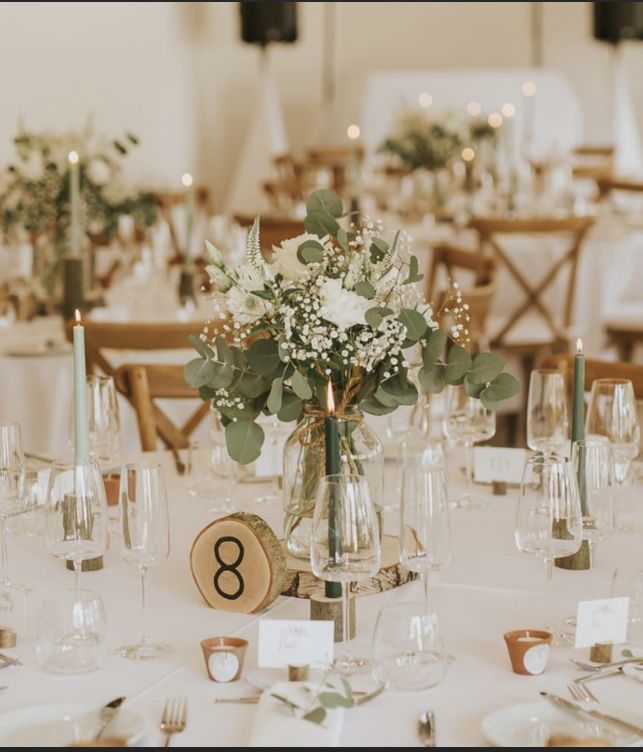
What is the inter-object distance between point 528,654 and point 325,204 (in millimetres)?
754

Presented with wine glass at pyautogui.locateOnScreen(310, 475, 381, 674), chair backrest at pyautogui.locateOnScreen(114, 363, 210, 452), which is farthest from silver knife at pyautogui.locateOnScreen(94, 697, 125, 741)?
chair backrest at pyautogui.locateOnScreen(114, 363, 210, 452)

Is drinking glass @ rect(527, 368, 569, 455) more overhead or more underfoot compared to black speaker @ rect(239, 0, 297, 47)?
more underfoot

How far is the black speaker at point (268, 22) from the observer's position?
1098cm

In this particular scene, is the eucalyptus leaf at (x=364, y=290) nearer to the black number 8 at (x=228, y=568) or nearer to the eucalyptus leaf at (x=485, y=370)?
the eucalyptus leaf at (x=485, y=370)

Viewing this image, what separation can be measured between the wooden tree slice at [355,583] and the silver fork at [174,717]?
1.19ft

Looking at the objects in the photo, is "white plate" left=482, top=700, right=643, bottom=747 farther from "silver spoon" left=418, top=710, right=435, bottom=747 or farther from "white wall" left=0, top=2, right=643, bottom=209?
"white wall" left=0, top=2, right=643, bottom=209

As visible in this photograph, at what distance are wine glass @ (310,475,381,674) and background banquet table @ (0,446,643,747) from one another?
4.9 inches

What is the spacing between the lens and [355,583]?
1885 millimetres

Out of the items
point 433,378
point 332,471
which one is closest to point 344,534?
point 332,471

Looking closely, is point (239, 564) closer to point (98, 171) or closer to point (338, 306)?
point (338, 306)

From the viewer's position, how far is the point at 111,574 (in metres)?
2.00

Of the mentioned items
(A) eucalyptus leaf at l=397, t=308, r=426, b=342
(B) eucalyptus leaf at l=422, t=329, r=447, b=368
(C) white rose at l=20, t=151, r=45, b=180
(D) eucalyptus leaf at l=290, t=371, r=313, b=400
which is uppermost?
(C) white rose at l=20, t=151, r=45, b=180

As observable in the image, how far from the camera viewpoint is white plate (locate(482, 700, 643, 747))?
143 centimetres

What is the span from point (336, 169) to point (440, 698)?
831cm
